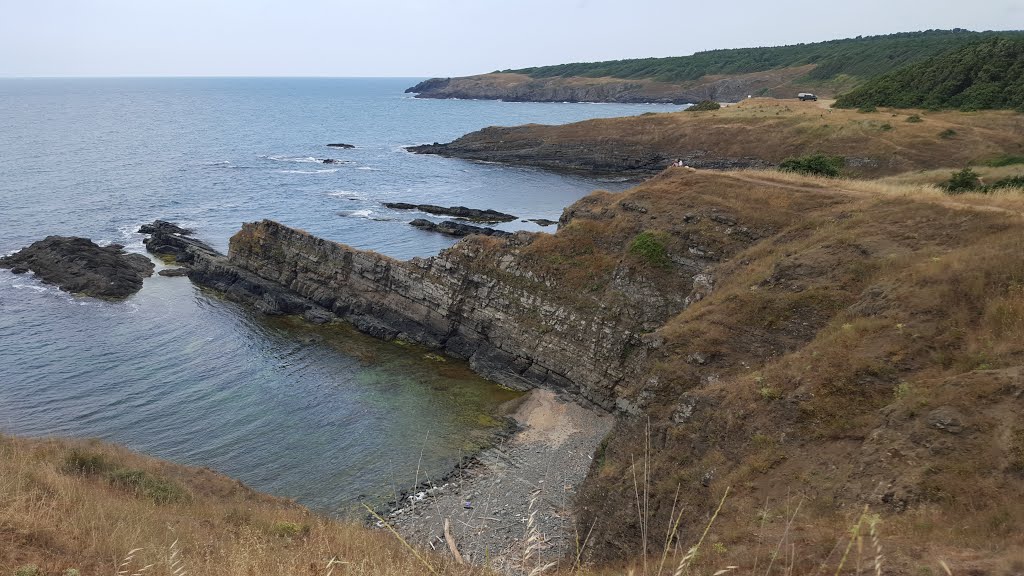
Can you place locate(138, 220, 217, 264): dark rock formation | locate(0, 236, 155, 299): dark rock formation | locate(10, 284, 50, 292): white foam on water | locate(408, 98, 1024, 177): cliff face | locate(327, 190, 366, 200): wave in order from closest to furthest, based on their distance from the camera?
locate(10, 284, 50, 292): white foam on water, locate(0, 236, 155, 299): dark rock formation, locate(138, 220, 217, 264): dark rock formation, locate(408, 98, 1024, 177): cliff face, locate(327, 190, 366, 200): wave

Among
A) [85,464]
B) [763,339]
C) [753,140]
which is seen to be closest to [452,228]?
[763,339]

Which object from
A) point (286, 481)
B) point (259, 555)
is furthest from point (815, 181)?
point (259, 555)

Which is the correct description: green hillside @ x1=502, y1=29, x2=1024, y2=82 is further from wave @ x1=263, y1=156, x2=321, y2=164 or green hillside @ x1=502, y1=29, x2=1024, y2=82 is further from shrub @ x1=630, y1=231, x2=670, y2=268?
wave @ x1=263, y1=156, x2=321, y2=164

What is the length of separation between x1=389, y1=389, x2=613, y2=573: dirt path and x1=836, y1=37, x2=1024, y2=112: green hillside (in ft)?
211

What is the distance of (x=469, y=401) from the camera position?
3189cm

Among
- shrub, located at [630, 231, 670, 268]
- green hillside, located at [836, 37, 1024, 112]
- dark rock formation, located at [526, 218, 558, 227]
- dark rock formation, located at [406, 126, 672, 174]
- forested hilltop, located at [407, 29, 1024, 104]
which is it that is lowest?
dark rock formation, located at [526, 218, 558, 227]

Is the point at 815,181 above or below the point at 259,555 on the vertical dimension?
above

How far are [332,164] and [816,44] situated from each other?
173490 mm

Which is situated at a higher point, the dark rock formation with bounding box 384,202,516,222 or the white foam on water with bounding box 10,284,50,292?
the dark rock formation with bounding box 384,202,516,222

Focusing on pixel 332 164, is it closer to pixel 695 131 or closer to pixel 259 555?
pixel 695 131

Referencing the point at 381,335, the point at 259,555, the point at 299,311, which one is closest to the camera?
the point at 259,555

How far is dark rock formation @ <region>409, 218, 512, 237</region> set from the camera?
2448 inches

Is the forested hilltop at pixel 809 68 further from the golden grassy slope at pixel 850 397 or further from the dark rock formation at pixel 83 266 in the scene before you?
the dark rock formation at pixel 83 266

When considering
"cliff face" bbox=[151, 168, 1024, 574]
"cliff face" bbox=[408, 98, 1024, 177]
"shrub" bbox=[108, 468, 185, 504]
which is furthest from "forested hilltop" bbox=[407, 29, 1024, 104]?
"shrub" bbox=[108, 468, 185, 504]
